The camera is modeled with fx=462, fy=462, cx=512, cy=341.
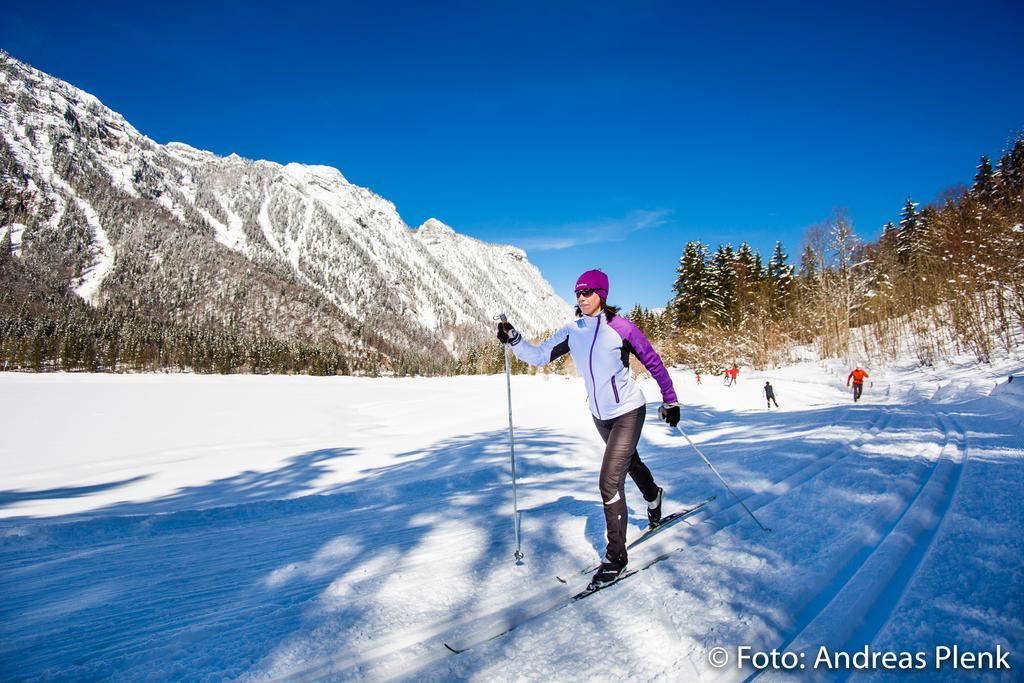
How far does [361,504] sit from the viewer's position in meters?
5.20

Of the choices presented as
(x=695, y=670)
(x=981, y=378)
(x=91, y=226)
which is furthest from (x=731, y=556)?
(x=91, y=226)

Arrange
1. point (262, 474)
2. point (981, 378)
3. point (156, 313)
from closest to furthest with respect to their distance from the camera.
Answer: point (262, 474) → point (981, 378) → point (156, 313)

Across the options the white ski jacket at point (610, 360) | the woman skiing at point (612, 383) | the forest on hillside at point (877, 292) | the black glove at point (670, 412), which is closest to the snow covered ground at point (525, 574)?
the woman skiing at point (612, 383)

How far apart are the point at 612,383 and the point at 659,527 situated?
1506 mm

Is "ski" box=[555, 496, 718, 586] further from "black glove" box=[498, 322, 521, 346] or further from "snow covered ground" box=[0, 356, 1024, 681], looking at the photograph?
"black glove" box=[498, 322, 521, 346]

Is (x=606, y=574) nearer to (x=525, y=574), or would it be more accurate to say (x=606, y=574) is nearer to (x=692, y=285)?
(x=525, y=574)

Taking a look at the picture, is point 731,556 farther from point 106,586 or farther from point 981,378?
point 981,378

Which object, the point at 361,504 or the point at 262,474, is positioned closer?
the point at 361,504

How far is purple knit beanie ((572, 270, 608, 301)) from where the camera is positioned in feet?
11.2

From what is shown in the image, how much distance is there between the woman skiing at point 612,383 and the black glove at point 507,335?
1.39ft

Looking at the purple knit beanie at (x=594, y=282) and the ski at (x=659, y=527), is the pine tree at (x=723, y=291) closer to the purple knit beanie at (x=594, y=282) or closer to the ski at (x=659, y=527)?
the ski at (x=659, y=527)

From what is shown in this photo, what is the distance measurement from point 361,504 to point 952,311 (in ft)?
104

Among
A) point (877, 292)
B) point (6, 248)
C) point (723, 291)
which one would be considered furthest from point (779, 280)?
point (6, 248)

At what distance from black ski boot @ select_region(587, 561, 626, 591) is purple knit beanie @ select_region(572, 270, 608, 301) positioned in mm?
1864
